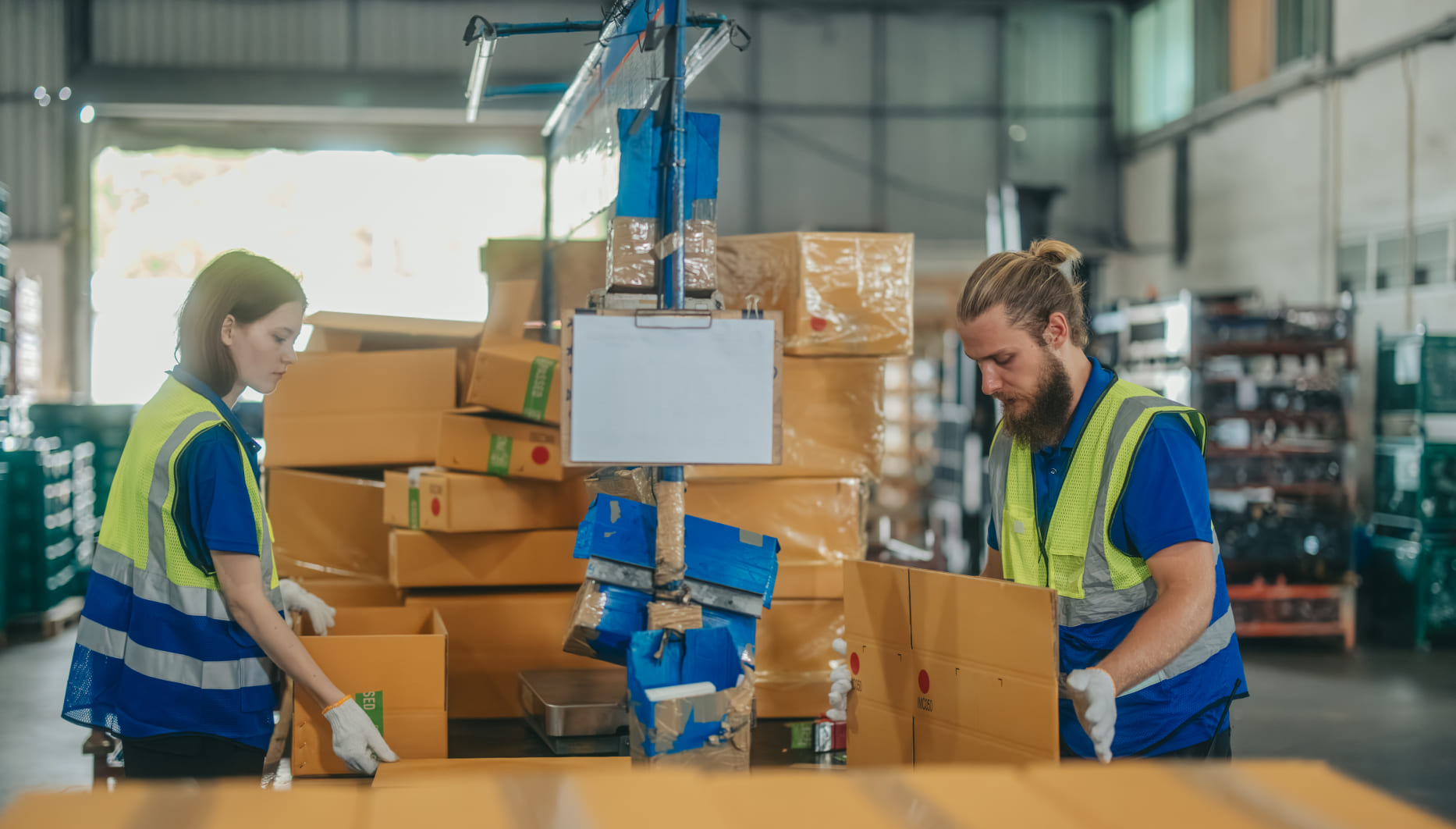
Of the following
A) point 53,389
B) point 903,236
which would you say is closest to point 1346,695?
point 903,236

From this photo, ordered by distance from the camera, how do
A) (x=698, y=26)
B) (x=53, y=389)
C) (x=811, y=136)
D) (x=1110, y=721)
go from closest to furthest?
(x=1110, y=721), (x=698, y=26), (x=53, y=389), (x=811, y=136)

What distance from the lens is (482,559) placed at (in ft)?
14.1

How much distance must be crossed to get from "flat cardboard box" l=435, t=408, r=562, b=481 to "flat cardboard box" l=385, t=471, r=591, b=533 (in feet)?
0.20

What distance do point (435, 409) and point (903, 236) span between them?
2.02 meters

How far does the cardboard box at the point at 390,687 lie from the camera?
2.75 m

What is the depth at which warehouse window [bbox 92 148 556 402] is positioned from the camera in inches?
478

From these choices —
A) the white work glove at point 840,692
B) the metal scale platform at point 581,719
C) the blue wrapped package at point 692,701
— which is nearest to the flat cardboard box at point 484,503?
the metal scale platform at point 581,719

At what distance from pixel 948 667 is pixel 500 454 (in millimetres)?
2516

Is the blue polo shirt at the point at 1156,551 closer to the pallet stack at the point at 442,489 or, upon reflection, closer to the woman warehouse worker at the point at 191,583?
the woman warehouse worker at the point at 191,583

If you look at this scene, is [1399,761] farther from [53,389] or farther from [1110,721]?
[53,389]

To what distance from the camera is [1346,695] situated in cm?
634

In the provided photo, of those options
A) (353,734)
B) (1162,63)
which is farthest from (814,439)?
(1162,63)

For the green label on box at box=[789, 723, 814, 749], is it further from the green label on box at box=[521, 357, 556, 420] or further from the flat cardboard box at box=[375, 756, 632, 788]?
the green label on box at box=[521, 357, 556, 420]

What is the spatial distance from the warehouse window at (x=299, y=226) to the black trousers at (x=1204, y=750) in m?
10.7
